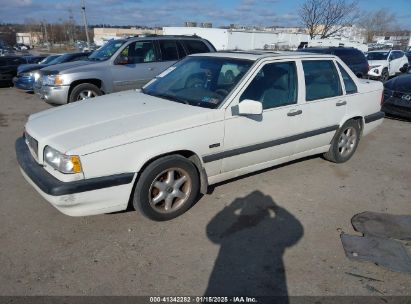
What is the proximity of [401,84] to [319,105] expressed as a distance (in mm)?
4845

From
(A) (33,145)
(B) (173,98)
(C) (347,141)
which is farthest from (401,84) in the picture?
(A) (33,145)

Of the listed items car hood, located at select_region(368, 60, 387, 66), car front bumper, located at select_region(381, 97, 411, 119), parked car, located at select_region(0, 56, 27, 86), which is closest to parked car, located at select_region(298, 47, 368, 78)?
car hood, located at select_region(368, 60, 387, 66)

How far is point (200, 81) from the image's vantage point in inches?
166

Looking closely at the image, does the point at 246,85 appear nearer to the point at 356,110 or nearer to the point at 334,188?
the point at 334,188

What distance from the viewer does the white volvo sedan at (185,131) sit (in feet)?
10.1

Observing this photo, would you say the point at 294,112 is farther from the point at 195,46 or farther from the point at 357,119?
the point at 195,46

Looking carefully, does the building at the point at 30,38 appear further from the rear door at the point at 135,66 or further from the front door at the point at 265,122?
the front door at the point at 265,122

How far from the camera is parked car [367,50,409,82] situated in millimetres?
15727

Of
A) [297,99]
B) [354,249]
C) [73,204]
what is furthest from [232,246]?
[297,99]

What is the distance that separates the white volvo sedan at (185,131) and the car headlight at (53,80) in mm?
4172

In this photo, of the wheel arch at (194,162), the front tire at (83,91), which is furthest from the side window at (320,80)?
the front tire at (83,91)

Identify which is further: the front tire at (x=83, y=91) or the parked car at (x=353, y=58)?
the parked car at (x=353, y=58)

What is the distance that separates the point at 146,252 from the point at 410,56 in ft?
78.8

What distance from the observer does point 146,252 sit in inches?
123
